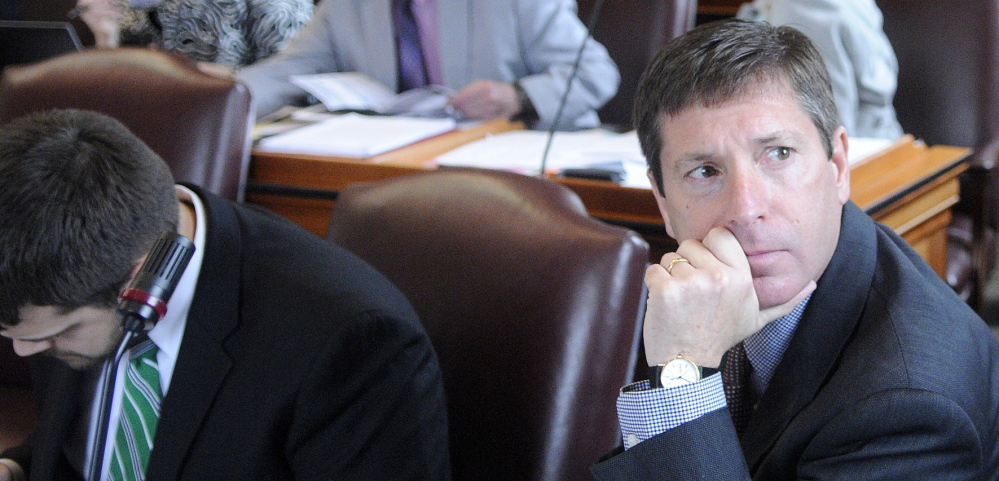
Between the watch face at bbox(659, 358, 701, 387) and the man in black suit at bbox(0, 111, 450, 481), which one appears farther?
the man in black suit at bbox(0, 111, 450, 481)

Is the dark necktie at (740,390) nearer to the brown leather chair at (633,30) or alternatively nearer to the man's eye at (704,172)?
the man's eye at (704,172)

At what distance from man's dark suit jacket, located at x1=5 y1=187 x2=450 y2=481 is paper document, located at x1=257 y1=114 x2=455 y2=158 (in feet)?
2.68

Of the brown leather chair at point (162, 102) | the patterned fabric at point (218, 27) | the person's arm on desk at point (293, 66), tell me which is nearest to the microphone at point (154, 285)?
the brown leather chair at point (162, 102)

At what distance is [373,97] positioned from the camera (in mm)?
2568

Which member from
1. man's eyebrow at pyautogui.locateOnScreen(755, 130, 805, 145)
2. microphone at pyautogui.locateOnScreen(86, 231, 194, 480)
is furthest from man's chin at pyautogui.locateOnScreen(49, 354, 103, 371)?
man's eyebrow at pyautogui.locateOnScreen(755, 130, 805, 145)

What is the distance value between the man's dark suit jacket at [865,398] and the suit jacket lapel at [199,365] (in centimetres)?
50

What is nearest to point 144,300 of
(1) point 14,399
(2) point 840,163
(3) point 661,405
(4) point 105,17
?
(3) point 661,405

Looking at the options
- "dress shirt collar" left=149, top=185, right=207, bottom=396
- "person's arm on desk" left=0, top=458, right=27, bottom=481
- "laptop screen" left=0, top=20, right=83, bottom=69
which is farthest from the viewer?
"laptop screen" left=0, top=20, right=83, bottom=69

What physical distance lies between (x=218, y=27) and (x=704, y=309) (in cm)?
227

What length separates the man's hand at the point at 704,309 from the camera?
939 millimetres

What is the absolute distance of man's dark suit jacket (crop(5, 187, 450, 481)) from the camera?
114cm

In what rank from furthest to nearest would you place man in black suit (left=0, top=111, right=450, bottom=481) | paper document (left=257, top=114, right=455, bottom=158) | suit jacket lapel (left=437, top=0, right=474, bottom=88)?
1. suit jacket lapel (left=437, top=0, right=474, bottom=88)
2. paper document (left=257, top=114, right=455, bottom=158)
3. man in black suit (left=0, top=111, right=450, bottom=481)

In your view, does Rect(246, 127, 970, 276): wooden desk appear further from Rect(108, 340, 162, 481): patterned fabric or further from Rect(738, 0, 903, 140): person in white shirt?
Rect(108, 340, 162, 481): patterned fabric

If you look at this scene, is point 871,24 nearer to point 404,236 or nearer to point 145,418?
point 404,236
